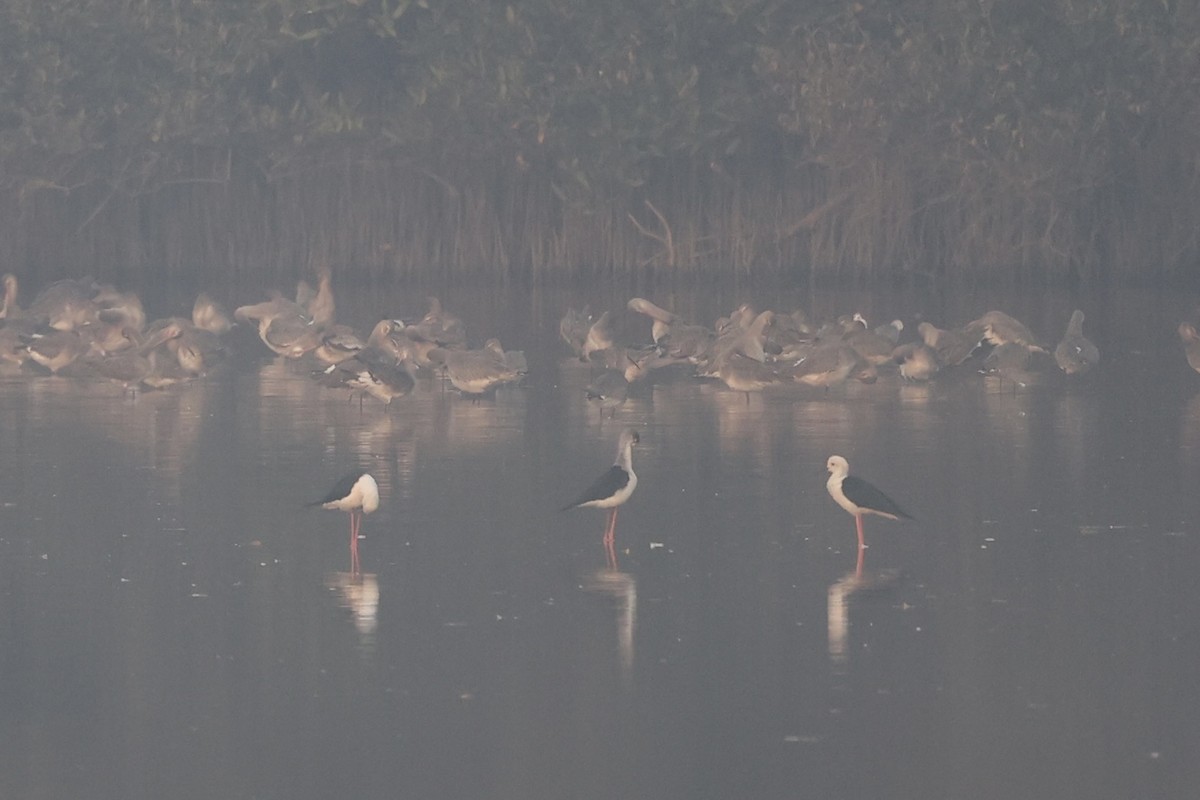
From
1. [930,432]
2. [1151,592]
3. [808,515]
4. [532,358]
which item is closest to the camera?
[1151,592]

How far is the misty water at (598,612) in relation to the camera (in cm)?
697

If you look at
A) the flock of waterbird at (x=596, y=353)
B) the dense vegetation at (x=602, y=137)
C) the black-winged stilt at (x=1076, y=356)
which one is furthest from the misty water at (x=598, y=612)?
the dense vegetation at (x=602, y=137)

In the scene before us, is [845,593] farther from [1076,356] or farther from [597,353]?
[597,353]

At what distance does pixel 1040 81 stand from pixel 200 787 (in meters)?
30.6

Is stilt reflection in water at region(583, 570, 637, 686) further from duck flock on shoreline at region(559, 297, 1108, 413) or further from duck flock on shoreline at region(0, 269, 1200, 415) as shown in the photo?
duck flock on shoreline at region(559, 297, 1108, 413)

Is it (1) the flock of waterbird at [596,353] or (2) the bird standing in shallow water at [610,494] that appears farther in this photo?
(1) the flock of waterbird at [596,353]

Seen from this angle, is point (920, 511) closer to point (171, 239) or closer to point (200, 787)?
point (200, 787)

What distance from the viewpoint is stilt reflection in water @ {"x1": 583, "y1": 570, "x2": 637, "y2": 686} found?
27.0 ft

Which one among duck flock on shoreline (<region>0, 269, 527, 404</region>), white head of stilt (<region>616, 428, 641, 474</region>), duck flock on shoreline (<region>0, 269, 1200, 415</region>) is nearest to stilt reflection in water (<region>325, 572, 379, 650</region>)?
white head of stilt (<region>616, 428, 641, 474</region>)

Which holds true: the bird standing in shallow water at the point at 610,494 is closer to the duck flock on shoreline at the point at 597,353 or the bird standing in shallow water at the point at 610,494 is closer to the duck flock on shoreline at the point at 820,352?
the duck flock on shoreline at the point at 597,353

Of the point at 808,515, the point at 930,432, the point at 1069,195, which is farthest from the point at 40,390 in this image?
the point at 1069,195

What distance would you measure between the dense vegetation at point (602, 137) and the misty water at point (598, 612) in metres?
20.2

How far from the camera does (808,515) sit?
1136 cm

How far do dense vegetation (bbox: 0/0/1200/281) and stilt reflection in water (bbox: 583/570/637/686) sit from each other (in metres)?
25.7
